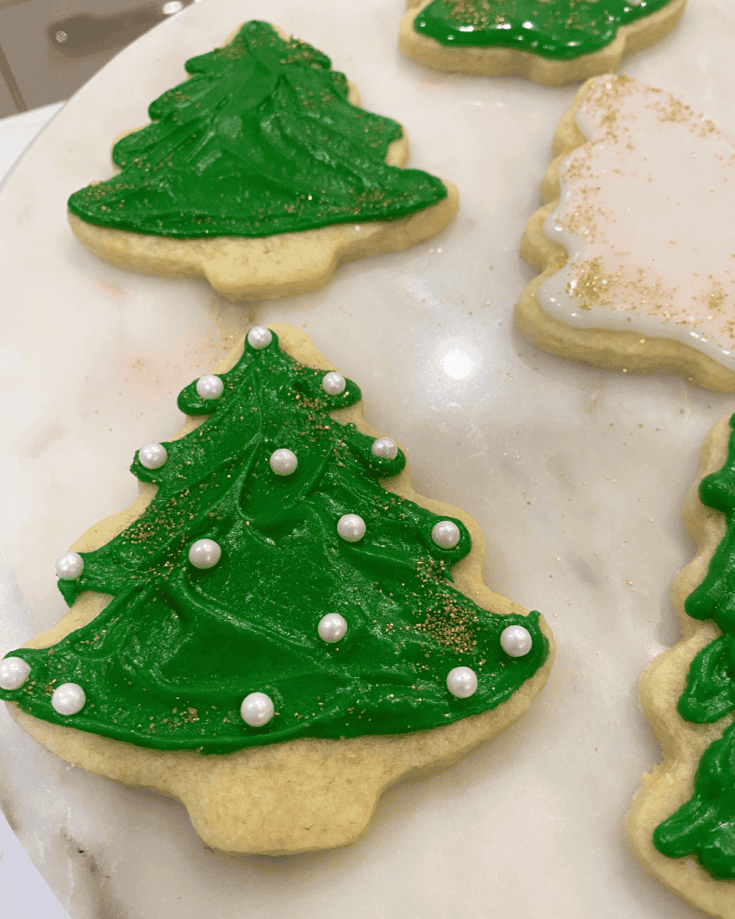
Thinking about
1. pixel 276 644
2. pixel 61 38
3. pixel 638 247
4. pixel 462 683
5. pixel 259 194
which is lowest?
pixel 462 683

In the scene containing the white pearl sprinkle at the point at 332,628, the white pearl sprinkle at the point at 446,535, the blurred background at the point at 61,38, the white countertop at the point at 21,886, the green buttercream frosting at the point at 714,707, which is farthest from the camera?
the blurred background at the point at 61,38

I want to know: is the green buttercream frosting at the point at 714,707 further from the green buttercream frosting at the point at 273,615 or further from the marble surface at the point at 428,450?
the green buttercream frosting at the point at 273,615

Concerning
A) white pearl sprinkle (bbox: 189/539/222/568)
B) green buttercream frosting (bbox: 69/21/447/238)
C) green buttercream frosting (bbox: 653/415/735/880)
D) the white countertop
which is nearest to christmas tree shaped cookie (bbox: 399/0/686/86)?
green buttercream frosting (bbox: 69/21/447/238)

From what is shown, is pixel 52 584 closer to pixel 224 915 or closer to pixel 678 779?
pixel 224 915

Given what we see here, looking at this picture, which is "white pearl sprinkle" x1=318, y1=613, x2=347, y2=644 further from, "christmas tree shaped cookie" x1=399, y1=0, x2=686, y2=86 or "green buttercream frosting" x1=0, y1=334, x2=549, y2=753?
"christmas tree shaped cookie" x1=399, y1=0, x2=686, y2=86

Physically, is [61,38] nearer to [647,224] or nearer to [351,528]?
[647,224]

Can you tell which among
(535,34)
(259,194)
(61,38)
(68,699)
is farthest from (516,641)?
(61,38)

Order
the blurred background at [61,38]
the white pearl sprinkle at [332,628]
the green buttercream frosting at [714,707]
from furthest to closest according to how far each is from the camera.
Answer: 1. the blurred background at [61,38]
2. the white pearl sprinkle at [332,628]
3. the green buttercream frosting at [714,707]

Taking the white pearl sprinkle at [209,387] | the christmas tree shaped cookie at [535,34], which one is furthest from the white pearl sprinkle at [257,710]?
the christmas tree shaped cookie at [535,34]
